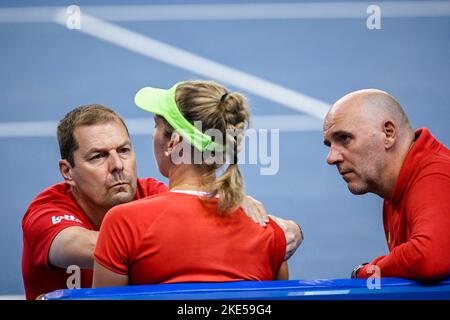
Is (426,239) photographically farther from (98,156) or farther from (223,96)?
(98,156)

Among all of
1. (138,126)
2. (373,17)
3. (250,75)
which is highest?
(373,17)

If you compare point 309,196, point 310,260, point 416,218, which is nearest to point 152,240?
point 416,218

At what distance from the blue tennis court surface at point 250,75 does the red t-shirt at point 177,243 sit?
2.31 metres

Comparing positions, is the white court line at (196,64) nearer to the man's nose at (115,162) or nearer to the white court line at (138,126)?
the white court line at (138,126)

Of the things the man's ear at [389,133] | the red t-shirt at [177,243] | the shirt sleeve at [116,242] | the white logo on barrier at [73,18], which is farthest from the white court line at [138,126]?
the shirt sleeve at [116,242]

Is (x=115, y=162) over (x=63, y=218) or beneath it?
over

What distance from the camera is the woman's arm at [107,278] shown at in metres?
2.12

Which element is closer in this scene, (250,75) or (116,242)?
(116,242)

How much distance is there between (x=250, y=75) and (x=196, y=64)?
1.14 ft

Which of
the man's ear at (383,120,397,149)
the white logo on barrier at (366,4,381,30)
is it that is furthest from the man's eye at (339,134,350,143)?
the white logo on barrier at (366,4,381,30)

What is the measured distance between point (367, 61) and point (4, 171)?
2.33m

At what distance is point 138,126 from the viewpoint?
5129 millimetres

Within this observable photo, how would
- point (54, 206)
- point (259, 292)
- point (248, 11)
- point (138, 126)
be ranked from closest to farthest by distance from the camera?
point (259, 292), point (54, 206), point (138, 126), point (248, 11)

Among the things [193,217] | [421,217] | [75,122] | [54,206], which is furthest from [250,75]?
[193,217]
